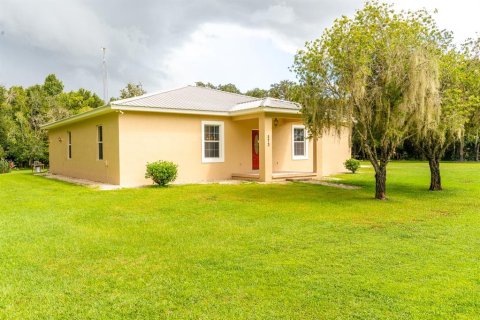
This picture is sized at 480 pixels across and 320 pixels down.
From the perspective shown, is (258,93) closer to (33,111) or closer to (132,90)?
(132,90)

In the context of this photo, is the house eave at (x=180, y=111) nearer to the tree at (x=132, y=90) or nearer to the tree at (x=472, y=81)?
the tree at (x=472, y=81)

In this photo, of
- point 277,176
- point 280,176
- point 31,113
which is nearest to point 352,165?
point 280,176

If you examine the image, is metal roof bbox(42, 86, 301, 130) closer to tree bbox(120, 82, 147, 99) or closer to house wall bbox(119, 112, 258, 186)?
house wall bbox(119, 112, 258, 186)

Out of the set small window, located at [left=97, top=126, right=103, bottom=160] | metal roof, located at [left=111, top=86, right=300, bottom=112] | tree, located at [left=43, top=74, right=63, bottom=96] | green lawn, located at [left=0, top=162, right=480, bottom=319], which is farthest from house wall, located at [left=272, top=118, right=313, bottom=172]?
tree, located at [left=43, top=74, right=63, bottom=96]

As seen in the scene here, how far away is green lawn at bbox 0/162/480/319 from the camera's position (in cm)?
325

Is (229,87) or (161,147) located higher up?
(229,87)

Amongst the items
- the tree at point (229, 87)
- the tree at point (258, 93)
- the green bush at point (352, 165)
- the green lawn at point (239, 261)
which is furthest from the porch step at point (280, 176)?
the tree at point (229, 87)

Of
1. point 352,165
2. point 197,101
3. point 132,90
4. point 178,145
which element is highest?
point 132,90

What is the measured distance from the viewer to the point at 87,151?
15438 mm

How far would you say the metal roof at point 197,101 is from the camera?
12927 millimetres

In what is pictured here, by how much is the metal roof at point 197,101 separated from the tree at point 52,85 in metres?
26.7

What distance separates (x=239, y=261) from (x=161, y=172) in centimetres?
775

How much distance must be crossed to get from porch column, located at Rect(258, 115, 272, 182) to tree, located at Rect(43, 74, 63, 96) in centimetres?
3134

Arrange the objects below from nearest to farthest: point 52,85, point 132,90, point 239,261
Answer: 1. point 239,261
2. point 132,90
3. point 52,85
